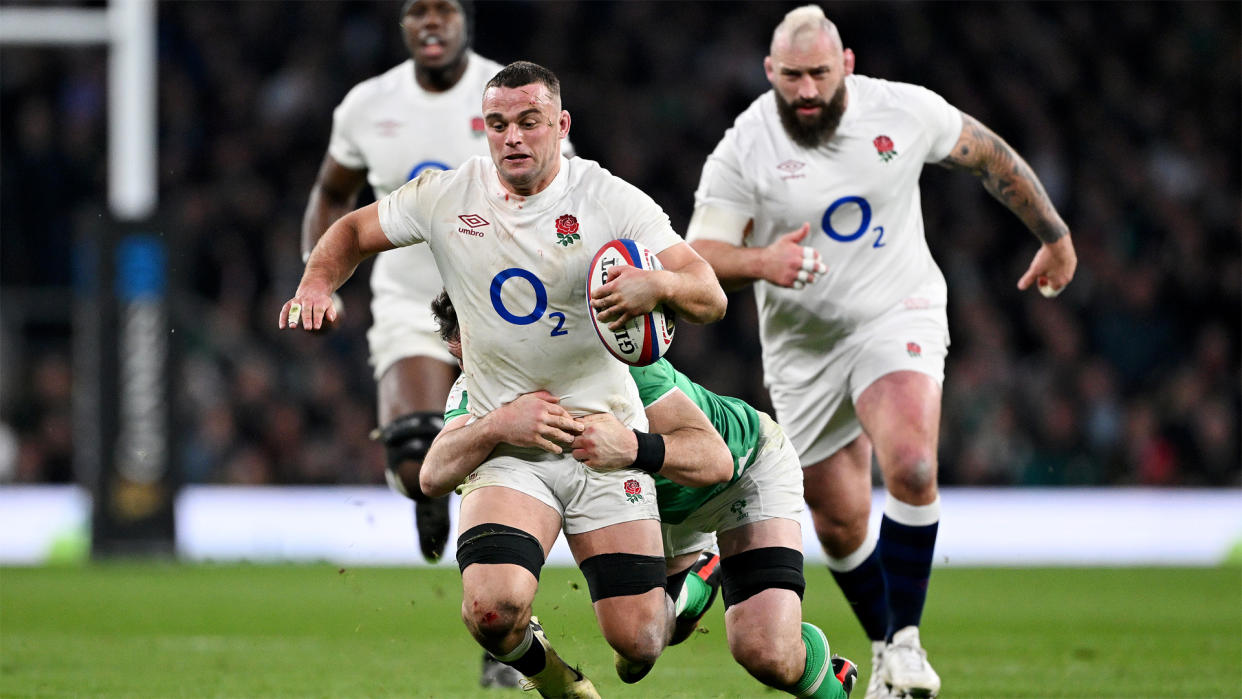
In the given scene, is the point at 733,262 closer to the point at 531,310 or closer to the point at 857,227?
the point at 857,227

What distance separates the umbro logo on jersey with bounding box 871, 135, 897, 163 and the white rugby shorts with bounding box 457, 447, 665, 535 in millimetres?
1970

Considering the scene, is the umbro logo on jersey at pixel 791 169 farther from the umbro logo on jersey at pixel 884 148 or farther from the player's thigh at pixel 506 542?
the player's thigh at pixel 506 542

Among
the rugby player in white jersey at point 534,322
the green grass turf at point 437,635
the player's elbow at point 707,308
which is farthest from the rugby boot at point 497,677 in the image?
the player's elbow at point 707,308

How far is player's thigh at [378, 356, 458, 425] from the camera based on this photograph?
7059 mm

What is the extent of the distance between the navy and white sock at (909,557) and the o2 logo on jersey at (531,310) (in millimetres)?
1749

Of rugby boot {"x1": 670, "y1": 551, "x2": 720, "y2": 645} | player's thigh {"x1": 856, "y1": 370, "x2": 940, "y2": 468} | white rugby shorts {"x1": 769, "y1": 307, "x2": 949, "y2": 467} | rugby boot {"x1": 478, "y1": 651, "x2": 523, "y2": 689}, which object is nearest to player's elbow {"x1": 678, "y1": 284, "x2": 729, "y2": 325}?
rugby boot {"x1": 670, "y1": 551, "x2": 720, "y2": 645}

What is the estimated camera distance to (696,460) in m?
5.02

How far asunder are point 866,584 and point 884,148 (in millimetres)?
1639

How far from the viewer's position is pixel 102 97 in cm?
1662

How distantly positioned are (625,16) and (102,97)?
5.12 meters

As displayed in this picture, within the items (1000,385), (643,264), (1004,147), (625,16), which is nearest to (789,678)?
(643,264)

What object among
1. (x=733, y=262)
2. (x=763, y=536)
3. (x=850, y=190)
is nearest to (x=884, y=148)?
(x=850, y=190)

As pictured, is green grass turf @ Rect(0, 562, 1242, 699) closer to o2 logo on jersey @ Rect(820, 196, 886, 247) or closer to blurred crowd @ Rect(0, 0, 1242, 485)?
o2 logo on jersey @ Rect(820, 196, 886, 247)

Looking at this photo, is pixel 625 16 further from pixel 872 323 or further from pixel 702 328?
pixel 872 323
